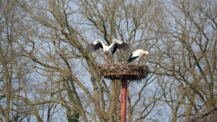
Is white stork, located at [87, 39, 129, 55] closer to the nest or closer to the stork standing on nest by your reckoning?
the stork standing on nest

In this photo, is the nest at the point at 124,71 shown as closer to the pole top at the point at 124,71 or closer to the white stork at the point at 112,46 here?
the pole top at the point at 124,71

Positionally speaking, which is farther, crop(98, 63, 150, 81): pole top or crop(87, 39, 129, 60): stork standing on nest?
crop(87, 39, 129, 60): stork standing on nest

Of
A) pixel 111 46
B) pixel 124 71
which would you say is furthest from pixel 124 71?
pixel 111 46

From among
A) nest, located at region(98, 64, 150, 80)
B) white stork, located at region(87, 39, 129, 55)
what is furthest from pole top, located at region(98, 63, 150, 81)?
white stork, located at region(87, 39, 129, 55)

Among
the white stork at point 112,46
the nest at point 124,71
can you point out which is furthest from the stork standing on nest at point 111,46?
the nest at point 124,71

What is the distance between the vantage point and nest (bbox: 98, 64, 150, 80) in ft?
41.6

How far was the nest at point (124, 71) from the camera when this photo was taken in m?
12.7

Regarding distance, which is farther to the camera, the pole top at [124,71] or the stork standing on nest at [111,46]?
the stork standing on nest at [111,46]

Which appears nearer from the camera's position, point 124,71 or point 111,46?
point 124,71

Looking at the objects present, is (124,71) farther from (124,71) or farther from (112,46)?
(112,46)

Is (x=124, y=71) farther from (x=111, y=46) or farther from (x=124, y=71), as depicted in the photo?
(x=111, y=46)

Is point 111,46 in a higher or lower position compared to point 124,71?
higher

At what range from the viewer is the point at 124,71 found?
12.8 metres

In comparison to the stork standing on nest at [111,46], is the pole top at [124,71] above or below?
below
